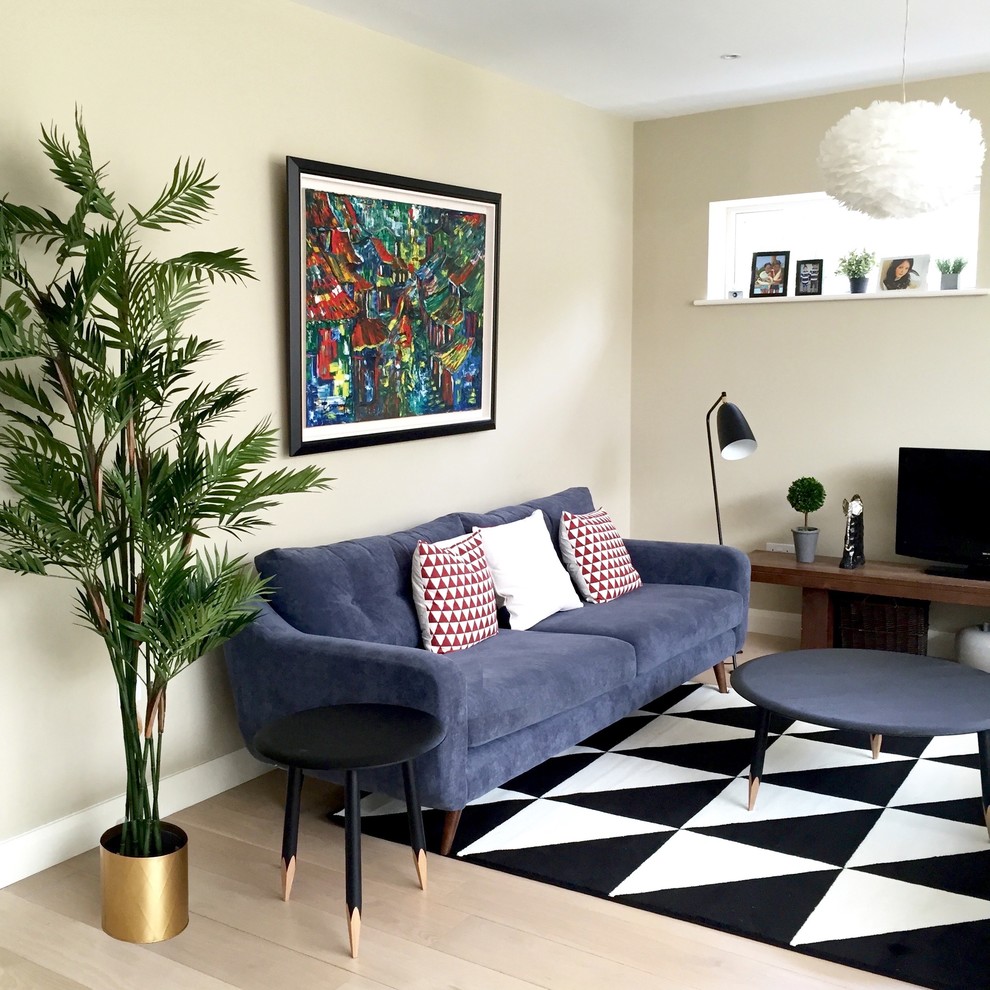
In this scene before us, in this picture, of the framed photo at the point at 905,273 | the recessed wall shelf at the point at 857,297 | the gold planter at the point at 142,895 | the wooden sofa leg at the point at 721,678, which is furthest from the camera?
the framed photo at the point at 905,273

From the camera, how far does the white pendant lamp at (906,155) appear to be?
9.89 feet

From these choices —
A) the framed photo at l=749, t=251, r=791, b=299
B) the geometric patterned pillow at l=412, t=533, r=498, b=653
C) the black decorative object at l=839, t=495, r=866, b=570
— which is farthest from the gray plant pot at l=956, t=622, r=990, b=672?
the geometric patterned pillow at l=412, t=533, r=498, b=653

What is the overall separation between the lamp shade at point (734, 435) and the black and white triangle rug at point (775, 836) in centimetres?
116

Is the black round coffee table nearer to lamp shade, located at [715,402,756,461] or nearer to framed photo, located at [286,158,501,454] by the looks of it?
lamp shade, located at [715,402,756,461]

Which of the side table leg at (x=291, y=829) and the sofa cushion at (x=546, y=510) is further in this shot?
the sofa cushion at (x=546, y=510)

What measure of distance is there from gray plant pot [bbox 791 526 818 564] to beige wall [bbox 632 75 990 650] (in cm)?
22

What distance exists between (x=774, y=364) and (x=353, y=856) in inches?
143

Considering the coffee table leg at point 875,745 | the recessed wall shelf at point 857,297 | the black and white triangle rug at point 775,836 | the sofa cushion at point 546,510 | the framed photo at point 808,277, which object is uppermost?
the framed photo at point 808,277

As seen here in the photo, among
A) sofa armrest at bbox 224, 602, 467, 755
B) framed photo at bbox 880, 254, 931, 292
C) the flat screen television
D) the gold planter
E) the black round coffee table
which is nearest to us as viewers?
the gold planter

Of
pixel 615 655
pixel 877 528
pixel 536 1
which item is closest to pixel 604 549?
pixel 615 655

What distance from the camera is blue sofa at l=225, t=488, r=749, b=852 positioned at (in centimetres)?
309

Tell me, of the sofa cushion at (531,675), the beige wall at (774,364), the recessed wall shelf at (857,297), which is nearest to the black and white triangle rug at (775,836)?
the sofa cushion at (531,675)

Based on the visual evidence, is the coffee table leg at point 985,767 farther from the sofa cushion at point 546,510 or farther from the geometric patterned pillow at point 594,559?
the sofa cushion at point 546,510

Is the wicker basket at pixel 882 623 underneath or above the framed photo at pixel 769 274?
underneath
